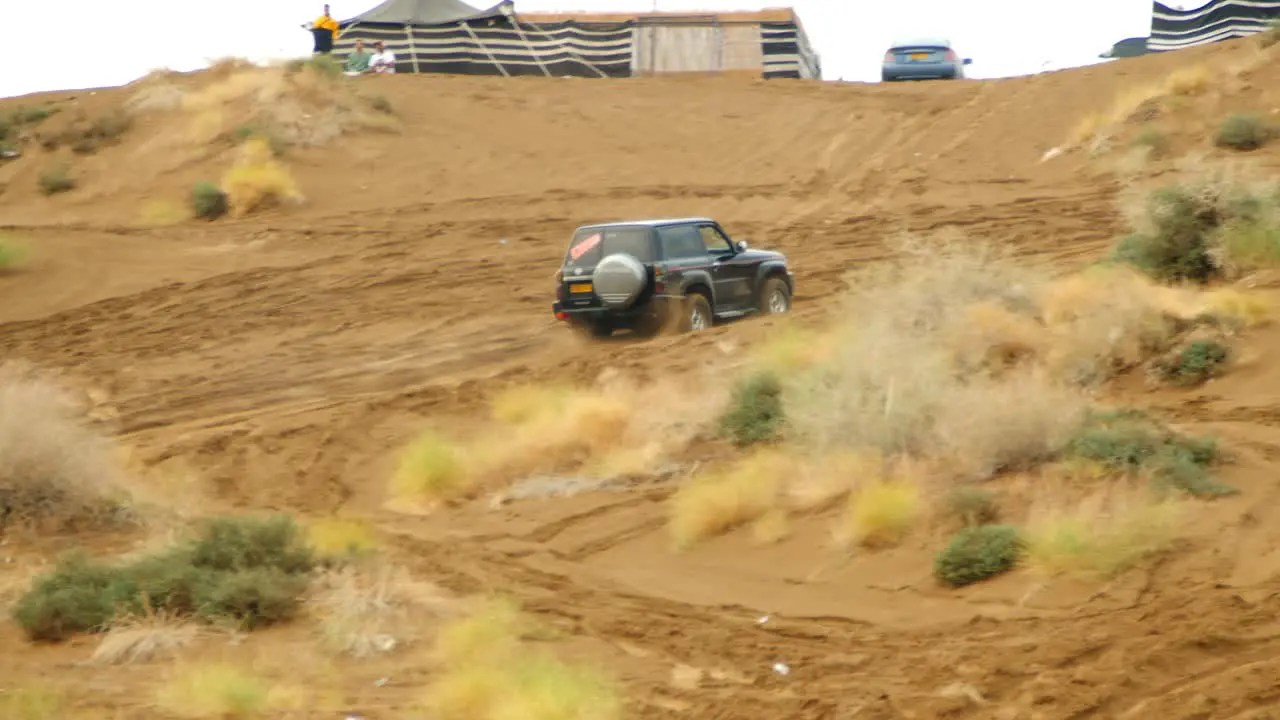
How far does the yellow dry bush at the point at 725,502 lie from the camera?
12188 mm

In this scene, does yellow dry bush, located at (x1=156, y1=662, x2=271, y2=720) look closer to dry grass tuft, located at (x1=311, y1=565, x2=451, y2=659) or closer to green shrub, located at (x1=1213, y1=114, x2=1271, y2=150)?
dry grass tuft, located at (x1=311, y1=565, x2=451, y2=659)

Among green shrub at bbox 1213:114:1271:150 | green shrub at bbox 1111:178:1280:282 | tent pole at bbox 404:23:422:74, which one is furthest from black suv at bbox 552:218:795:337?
tent pole at bbox 404:23:422:74

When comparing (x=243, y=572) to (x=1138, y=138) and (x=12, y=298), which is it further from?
(x=1138, y=138)

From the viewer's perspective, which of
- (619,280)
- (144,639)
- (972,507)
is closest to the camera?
(144,639)

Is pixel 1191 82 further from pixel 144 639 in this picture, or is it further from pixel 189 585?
pixel 144 639

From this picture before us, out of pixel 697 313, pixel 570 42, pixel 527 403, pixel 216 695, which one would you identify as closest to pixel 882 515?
pixel 216 695

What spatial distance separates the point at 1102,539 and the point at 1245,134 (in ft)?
57.2

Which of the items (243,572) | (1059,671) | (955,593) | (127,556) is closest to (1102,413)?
(955,593)

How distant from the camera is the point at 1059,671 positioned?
333 inches

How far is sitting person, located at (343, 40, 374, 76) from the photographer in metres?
37.1

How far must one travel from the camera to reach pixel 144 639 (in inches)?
411

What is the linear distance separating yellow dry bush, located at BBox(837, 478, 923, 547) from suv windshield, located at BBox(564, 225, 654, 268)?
823 cm

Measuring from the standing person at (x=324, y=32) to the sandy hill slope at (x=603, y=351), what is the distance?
237 centimetres

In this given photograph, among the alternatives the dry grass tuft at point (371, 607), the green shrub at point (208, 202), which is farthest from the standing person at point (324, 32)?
the dry grass tuft at point (371, 607)
